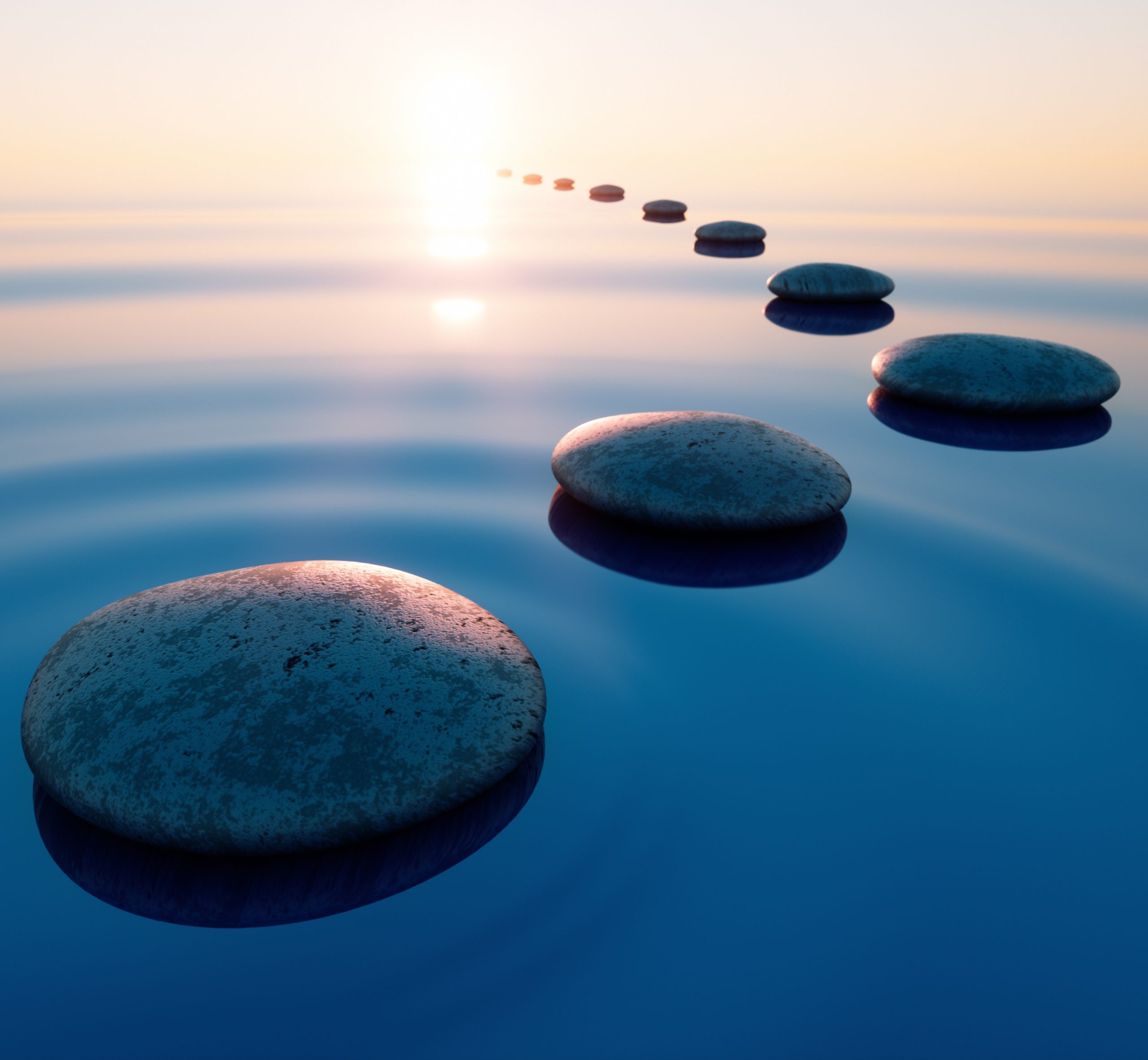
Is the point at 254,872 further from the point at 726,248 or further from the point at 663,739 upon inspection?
the point at 726,248

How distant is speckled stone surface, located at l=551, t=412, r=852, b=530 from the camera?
195 inches

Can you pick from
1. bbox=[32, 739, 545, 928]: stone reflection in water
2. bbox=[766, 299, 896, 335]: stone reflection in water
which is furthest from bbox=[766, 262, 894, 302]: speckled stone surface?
bbox=[32, 739, 545, 928]: stone reflection in water

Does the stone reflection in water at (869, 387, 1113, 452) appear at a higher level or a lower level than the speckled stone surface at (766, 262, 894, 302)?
higher

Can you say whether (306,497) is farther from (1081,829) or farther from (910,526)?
(1081,829)

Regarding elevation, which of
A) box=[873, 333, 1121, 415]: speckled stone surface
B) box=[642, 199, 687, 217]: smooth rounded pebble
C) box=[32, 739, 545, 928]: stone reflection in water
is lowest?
box=[642, 199, 687, 217]: smooth rounded pebble

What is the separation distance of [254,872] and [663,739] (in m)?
1.60

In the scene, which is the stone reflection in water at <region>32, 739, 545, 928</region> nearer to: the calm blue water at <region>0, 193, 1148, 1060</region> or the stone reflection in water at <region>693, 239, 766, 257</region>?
the calm blue water at <region>0, 193, 1148, 1060</region>

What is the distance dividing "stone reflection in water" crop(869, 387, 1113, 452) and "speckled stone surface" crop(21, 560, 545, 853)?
5.11 m

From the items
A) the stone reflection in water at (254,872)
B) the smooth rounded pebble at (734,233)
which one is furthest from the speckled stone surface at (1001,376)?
the smooth rounded pebble at (734,233)

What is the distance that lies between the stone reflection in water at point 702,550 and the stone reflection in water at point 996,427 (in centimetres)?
237

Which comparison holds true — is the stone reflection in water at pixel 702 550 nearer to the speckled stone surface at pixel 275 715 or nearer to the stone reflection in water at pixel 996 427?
the speckled stone surface at pixel 275 715

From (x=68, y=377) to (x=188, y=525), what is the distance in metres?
4.87

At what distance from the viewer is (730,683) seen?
3.86 m

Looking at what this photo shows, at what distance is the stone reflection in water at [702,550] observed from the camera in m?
4.80
